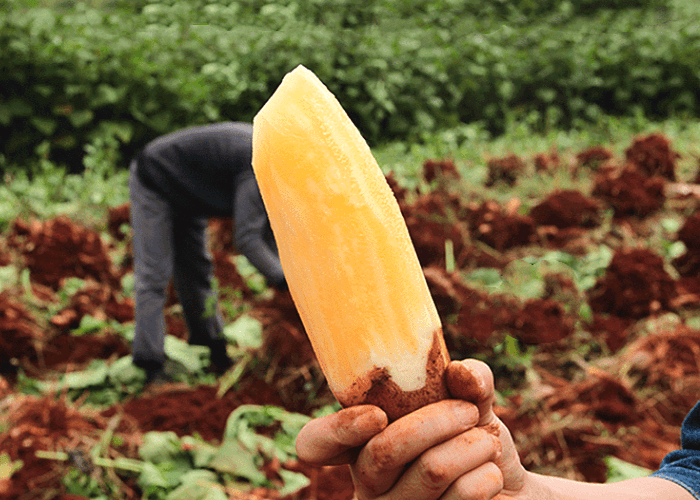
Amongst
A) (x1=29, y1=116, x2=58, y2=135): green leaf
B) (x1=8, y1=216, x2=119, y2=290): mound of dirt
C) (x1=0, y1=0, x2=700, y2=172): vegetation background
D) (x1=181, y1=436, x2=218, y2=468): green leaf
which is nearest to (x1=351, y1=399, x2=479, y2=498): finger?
(x1=181, y1=436, x2=218, y2=468): green leaf

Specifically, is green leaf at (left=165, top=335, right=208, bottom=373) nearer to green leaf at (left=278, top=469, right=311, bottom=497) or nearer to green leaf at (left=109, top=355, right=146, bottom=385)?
green leaf at (left=109, top=355, right=146, bottom=385)

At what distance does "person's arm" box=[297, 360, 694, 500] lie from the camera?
0.74 metres

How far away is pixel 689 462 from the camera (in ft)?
3.50

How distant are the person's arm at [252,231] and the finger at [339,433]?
5.49 feet

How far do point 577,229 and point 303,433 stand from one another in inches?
101

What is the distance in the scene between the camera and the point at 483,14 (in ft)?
30.3

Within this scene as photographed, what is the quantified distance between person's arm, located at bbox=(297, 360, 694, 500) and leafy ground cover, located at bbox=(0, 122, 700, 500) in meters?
0.97

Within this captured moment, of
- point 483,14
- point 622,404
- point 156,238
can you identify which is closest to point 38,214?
point 156,238

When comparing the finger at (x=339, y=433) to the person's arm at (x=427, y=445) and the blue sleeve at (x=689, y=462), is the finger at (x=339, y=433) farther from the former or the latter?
the blue sleeve at (x=689, y=462)

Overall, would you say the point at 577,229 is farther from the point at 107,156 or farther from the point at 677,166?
the point at 107,156

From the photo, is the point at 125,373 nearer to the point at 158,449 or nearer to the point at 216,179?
the point at 158,449

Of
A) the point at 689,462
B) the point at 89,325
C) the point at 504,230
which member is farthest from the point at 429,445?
the point at 89,325

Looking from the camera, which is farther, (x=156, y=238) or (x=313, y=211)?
(x=156, y=238)

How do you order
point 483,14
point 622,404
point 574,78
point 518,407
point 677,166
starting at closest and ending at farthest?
point 622,404
point 518,407
point 677,166
point 574,78
point 483,14
